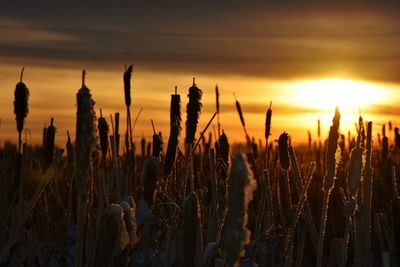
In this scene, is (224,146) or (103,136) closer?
(224,146)

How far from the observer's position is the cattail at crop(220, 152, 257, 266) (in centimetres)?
124

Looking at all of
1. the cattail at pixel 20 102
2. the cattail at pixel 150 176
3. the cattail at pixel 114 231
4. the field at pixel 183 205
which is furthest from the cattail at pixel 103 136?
the cattail at pixel 114 231

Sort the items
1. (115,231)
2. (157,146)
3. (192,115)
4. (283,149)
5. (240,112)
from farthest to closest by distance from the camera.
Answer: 1. (240,112)
2. (283,149)
3. (157,146)
4. (192,115)
5. (115,231)

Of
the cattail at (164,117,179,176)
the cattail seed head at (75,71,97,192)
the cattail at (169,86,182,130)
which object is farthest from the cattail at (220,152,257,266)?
the cattail at (169,86,182,130)

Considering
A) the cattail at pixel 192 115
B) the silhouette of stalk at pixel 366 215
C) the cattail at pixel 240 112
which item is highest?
the cattail at pixel 240 112

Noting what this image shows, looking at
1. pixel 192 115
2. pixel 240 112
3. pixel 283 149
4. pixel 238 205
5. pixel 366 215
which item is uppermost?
pixel 240 112

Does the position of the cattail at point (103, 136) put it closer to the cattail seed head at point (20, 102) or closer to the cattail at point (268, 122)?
the cattail seed head at point (20, 102)

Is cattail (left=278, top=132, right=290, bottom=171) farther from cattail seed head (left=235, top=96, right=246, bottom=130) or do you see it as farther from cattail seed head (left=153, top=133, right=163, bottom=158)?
cattail seed head (left=235, top=96, right=246, bottom=130)

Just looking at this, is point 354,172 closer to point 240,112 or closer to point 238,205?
point 238,205

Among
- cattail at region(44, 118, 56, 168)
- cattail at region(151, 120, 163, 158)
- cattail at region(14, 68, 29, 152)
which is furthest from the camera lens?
cattail at region(44, 118, 56, 168)

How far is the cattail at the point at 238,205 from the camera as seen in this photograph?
4.07ft

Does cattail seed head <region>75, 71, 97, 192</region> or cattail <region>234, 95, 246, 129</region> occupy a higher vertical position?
cattail <region>234, 95, 246, 129</region>

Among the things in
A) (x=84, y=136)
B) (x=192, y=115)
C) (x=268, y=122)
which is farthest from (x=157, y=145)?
(x=84, y=136)

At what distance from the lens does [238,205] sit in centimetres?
124
